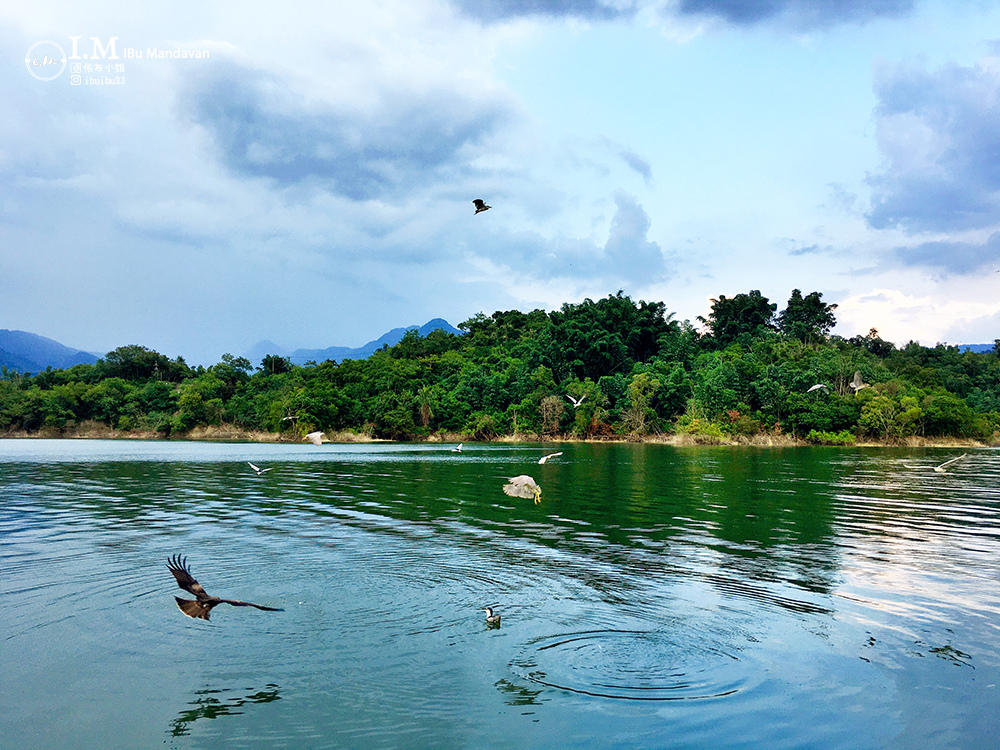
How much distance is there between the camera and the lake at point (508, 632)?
6.96 m

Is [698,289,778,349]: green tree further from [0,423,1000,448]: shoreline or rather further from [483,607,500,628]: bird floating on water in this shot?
[483,607,500,628]: bird floating on water

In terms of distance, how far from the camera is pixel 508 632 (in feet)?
31.6

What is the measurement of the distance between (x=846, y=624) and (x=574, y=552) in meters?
6.41

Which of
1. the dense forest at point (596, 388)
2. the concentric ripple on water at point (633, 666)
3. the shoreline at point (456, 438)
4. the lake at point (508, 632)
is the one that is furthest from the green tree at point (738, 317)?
the concentric ripple on water at point (633, 666)

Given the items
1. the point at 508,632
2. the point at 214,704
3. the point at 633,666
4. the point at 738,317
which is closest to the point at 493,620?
the point at 508,632

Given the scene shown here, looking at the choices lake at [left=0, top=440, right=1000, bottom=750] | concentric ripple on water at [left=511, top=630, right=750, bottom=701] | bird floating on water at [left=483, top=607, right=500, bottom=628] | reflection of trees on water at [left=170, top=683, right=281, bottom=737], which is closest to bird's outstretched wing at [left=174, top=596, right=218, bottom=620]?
lake at [left=0, top=440, right=1000, bottom=750]

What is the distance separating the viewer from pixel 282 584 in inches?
491

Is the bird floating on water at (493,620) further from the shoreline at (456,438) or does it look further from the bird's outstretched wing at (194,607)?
the shoreline at (456,438)

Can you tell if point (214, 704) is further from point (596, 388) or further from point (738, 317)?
point (738, 317)

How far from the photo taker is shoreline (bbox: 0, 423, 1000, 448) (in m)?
76.8

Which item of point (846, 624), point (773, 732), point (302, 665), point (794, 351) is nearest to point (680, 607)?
point (846, 624)

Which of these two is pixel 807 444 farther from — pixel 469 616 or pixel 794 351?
pixel 469 616

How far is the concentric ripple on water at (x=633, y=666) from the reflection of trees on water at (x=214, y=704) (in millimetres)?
2913

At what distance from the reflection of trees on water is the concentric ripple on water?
2.91 meters
